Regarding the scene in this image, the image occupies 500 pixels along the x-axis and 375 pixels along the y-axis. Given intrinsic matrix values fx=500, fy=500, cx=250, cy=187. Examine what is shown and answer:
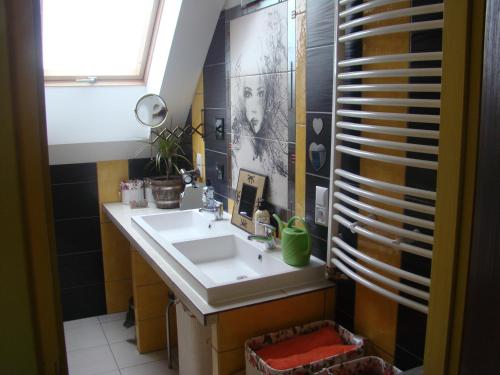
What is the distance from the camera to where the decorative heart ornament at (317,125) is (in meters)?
2.05

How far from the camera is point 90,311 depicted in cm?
370

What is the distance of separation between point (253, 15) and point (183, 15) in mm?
489

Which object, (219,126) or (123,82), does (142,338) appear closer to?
(219,126)

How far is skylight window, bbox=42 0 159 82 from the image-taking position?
119 inches

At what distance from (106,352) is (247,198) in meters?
1.45

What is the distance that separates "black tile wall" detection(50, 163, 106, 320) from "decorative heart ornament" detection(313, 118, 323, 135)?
199 cm

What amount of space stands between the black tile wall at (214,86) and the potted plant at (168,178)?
0.42 meters

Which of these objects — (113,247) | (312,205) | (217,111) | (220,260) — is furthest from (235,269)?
(113,247)

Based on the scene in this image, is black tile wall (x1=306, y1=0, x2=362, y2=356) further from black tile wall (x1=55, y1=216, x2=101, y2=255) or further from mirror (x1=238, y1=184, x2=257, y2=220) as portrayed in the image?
black tile wall (x1=55, y1=216, x2=101, y2=255)

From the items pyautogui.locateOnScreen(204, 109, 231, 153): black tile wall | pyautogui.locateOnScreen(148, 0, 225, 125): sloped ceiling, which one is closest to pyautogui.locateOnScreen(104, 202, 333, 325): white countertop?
pyautogui.locateOnScreen(204, 109, 231, 153): black tile wall

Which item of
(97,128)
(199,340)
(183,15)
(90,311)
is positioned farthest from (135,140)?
(199,340)

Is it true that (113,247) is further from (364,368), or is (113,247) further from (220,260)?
(364,368)

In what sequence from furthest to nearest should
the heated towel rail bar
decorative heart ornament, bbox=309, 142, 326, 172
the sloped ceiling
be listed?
the sloped ceiling < decorative heart ornament, bbox=309, 142, 326, 172 < the heated towel rail bar

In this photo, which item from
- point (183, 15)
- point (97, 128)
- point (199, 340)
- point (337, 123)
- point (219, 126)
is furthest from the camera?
point (97, 128)
